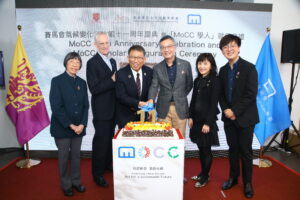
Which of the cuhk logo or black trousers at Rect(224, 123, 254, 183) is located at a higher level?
the cuhk logo

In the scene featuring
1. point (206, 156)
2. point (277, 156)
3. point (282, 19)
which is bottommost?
point (277, 156)

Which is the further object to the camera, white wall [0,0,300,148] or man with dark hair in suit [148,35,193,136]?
white wall [0,0,300,148]

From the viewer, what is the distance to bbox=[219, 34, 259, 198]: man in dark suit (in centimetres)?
216

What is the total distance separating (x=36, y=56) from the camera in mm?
3355

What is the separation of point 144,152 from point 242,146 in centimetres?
118

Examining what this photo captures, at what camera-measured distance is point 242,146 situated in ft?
7.38

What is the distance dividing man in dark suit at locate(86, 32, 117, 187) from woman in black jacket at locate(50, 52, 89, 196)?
0.48 feet

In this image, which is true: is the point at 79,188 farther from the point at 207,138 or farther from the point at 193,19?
the point at 193,19

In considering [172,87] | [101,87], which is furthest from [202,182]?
[101,87]

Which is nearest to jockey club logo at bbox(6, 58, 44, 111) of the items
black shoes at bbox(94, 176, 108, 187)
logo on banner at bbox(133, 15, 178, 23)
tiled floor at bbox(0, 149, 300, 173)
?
tiled floor at bbox(0, 149, 300, 173)

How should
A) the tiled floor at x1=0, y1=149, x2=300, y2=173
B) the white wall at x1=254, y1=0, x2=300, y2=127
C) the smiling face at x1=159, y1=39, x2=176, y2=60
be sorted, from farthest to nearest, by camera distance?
the white wall at x1=254, y1=0, x2=300, y2=127, the tiled floor at x1=0, y1=149, x2=300, y2=173, the smiling face at x1=159, y1=39, x2=176, y2=60

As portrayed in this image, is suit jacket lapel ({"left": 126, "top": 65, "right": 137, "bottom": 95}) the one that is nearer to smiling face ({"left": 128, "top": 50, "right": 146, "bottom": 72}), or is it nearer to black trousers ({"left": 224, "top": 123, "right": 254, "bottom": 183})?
smiling face ({"left": 128, "top": 50, "right": 146, "bottom": 72})

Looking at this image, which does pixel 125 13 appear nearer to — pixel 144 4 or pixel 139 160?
pixel 144 4

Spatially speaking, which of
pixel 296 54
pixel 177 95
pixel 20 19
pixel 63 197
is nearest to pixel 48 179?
pixel 63 197
